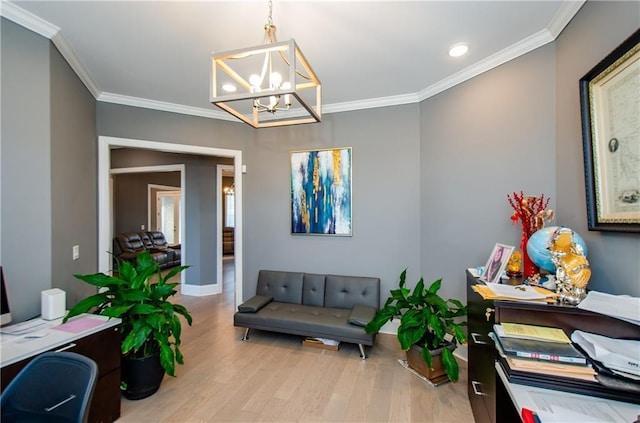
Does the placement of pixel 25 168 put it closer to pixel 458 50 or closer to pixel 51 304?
pixel 51 304

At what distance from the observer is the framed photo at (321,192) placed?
354 cm

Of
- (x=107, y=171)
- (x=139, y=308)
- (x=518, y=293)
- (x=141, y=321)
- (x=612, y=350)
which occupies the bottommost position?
(x=141, y=321)

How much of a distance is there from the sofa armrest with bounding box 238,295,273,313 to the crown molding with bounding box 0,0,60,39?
2903mm

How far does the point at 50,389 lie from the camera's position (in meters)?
1.15

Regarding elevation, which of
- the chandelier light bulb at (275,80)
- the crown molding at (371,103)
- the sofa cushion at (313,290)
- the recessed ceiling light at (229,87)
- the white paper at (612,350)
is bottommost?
the sofa cushion at (313,290)

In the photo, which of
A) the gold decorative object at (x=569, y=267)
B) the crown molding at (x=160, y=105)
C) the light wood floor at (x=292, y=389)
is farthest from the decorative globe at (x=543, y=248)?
the crown molding at (x=160, y=105)

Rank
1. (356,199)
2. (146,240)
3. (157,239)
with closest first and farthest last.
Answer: (356,199), (146,240), (157,239)

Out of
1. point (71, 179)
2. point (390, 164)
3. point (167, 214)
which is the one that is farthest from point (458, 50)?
point (167, 214)

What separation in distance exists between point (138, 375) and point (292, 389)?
1234 mm

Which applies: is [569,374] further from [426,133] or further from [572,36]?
[426,133]

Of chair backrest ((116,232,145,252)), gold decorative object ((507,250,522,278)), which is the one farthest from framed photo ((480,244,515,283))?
chair backrest ((116,232,145,252))

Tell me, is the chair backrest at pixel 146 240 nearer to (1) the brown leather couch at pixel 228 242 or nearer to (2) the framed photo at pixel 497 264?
(1) the brown leather couch at pixel 228 242

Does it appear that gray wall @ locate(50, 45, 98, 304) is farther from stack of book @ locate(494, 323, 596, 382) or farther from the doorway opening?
the doorway opening

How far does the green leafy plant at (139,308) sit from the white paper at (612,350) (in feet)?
Answer: 8.07
